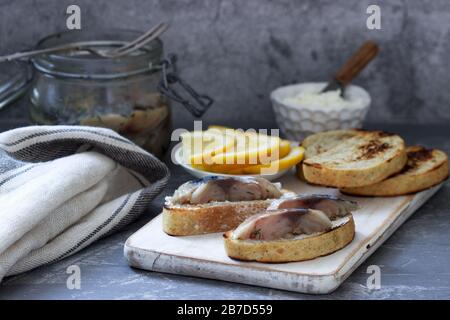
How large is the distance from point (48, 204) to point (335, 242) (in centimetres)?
49

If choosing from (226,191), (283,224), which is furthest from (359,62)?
(283,224)

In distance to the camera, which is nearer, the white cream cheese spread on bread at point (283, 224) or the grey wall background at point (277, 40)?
the white cream cheese spread on bread at point (283, 224)

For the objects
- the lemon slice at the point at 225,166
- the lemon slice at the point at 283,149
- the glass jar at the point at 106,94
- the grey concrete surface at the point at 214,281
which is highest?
the glass jar at the point at 106,94

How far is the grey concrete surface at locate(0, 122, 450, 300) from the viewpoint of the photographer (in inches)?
56.2

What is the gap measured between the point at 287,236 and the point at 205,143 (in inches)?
19.6

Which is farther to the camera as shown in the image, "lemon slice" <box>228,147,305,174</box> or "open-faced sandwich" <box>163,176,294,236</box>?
"lemon slice" <box>228,147,305,174</box>

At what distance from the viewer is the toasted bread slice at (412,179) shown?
5.80ft

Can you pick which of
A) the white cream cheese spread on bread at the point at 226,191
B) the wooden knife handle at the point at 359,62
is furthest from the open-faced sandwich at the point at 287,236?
the wooden knife handle at the point at 359,62

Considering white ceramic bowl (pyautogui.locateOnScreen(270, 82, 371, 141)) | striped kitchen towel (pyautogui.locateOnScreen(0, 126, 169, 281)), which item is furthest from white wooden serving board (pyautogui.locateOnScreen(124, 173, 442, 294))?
white ceramic bowl (pyautogui.locateOnScreen(270, 82, 371, 141))

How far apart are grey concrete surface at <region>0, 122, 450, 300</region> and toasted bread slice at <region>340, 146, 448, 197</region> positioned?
9cm

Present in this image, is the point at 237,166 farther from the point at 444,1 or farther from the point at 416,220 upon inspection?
the point at 444,1

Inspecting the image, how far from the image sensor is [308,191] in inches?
72.6

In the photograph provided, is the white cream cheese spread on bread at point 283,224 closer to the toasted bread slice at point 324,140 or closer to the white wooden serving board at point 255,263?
the white wooden serving board at point 255,263

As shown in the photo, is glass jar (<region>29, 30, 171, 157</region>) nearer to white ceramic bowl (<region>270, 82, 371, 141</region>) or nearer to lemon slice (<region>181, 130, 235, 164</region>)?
lemon slice (<region>181, 130, 235, 164</region>)
